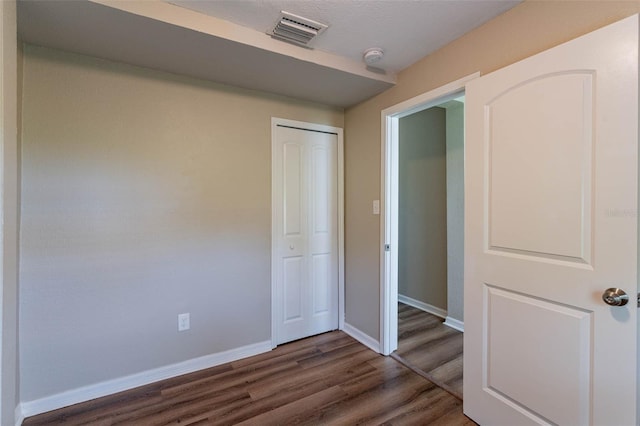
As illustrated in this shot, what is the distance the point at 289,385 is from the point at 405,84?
2420 mm

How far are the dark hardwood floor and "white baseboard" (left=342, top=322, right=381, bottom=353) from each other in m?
0.17

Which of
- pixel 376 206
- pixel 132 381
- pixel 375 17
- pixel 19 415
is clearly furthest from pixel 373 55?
pixel 19 415

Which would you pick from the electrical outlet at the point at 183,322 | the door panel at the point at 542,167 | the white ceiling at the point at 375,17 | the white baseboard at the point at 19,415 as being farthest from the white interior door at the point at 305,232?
the white baseboard at the point at 19,415

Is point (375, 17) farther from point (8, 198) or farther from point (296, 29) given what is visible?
point (8, 198)

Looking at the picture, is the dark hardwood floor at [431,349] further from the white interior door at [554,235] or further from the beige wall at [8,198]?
the beige wall at [8,198]

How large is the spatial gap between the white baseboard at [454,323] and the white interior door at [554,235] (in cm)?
134

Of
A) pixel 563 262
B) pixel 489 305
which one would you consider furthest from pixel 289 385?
pixel 563 262

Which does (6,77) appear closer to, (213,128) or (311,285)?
(213,128)

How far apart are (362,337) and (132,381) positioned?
185cm

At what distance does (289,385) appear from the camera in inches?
79.9

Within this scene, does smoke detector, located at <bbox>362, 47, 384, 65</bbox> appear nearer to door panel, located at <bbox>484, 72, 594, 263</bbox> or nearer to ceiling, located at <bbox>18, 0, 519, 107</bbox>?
ceiling, located at <bbox>18, 0, 519, 107</bbox>

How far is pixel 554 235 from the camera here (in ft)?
4.27

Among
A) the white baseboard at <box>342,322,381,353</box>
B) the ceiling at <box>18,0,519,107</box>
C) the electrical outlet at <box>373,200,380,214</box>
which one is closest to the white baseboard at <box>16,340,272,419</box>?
the white baseboard at <box>342,322,381,353</box>

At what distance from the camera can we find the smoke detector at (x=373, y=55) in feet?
6.33
